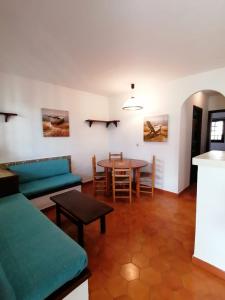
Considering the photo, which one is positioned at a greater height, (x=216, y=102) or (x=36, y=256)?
(x=216, y=102)

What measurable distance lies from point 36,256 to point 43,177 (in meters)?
2.22

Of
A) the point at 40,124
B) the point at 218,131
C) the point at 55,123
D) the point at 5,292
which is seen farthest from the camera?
the point at 218,131

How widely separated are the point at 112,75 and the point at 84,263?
112 inches

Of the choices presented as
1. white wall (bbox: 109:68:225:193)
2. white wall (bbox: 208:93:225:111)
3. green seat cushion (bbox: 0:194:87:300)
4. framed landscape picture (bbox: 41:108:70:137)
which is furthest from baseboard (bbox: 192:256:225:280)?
white wall (bbox: 208:93:225:111)

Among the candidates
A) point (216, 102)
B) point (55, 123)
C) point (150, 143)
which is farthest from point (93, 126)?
point (216, 102)

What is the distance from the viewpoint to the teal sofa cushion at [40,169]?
288 centimetres

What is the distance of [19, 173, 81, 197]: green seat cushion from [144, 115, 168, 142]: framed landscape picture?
6.31 ft

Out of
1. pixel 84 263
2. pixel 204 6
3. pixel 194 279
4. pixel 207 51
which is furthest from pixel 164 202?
pixel 204 6

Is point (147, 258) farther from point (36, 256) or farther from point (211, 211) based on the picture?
point (36, 256)

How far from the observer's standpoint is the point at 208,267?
155cm

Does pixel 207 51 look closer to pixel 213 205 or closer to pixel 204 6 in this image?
pixel 204 6

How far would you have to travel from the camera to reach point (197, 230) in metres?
1.62

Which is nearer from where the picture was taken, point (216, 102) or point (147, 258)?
point (147, 258)

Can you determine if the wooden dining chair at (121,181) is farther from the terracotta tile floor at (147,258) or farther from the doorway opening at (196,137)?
the doorway opening at (196,137)
